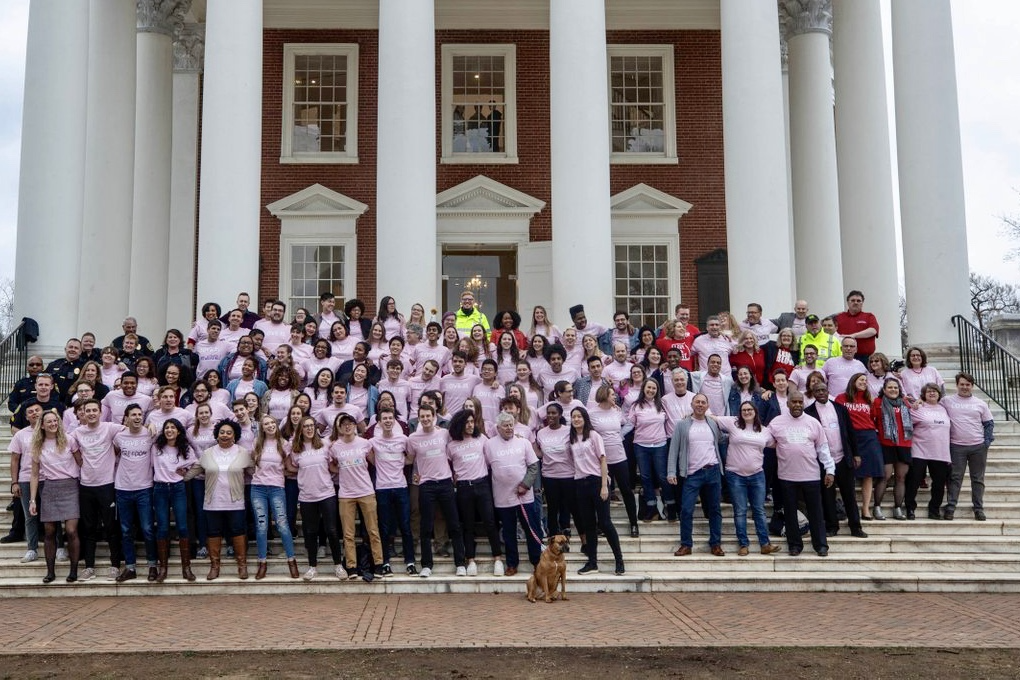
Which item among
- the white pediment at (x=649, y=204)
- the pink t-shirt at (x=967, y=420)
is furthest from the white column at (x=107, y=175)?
the pink t-shirt at (x=967, y=420)

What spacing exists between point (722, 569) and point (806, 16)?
1468 cm

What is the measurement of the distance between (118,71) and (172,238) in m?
4.12

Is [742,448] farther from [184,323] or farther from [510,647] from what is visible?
[184,323]

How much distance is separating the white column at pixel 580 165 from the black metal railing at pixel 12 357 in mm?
8548

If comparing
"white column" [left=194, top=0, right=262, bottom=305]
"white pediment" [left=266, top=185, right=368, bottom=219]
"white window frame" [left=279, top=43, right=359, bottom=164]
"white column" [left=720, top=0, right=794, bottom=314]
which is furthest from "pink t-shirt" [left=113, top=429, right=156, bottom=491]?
"white window frame" [left=279, top=43, right=359, bottom=164]

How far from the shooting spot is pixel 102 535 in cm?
1051

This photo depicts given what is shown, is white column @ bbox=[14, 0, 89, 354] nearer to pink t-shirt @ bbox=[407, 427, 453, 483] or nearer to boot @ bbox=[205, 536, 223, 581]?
boot @ bbox=[205, 536, 223, 581]

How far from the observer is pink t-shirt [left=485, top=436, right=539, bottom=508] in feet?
33.2

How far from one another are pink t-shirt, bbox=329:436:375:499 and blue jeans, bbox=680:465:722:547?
11.3 feet

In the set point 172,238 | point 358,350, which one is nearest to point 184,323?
point 172,238

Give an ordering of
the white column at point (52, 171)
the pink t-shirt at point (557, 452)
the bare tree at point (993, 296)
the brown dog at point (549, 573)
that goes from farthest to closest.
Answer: the bare tree at point (993, 296) < the white column at point (52, 171) < the pink t-shirt at point (557, 452) < the brown dog at point (549, 573)

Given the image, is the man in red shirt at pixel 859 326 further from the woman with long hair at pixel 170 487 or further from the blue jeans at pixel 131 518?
the blue jeans at pixel 131 518

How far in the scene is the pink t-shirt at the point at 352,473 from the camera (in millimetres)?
10039

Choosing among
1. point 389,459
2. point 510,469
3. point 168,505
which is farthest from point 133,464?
point 510,469
